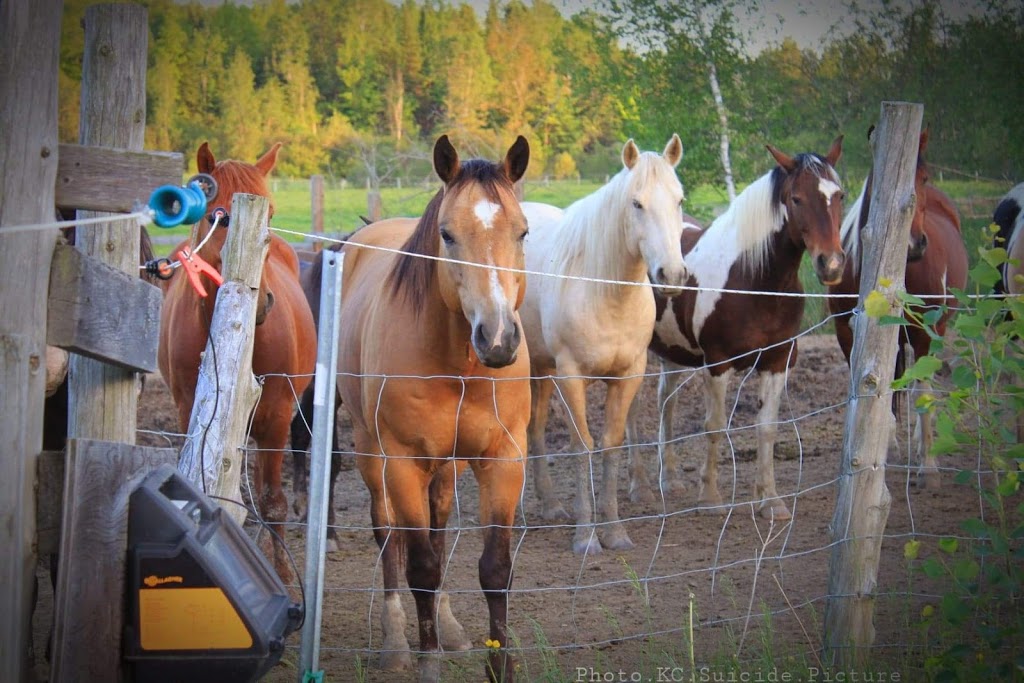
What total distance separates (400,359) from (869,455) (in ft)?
5.80

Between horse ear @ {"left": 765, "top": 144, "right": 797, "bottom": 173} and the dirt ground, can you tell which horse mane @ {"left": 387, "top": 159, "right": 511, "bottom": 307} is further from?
horse ear @ {"left": 765, "top": 144, "right": 797, "bottom": 173}

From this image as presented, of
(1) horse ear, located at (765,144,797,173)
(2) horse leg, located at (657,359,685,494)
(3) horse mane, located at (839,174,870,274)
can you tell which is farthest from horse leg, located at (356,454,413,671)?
(3) horse mane, located at (839,174,870,274)

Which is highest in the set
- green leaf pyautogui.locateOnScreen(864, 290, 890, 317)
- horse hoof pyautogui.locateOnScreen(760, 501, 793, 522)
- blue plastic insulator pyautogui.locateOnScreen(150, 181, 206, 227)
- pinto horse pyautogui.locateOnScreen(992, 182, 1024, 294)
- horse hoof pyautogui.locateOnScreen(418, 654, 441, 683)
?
pinto horse pyautogui.locateOnScreen(992, 182, 1024, 294)

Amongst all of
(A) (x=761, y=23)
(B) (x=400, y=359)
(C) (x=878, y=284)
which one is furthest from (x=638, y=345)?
(A) (x=761, y=23)

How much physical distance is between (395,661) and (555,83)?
2118 centimetres

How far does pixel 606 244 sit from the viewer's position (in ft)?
20.6

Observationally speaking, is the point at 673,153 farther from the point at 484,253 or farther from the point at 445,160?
the point at 484,253

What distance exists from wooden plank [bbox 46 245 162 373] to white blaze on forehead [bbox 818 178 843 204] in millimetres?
4727

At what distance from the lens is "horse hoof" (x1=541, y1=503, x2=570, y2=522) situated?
6762 millimetres

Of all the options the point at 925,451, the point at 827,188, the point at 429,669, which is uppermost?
the point at 827,188

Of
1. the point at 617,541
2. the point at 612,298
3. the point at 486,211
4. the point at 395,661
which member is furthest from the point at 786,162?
the point at 395,661

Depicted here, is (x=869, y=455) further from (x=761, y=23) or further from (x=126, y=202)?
(x=761, y=23)

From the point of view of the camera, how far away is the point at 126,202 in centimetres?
247

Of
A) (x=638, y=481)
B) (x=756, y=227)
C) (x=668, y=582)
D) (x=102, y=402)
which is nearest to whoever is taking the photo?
(x=102, y=402)
